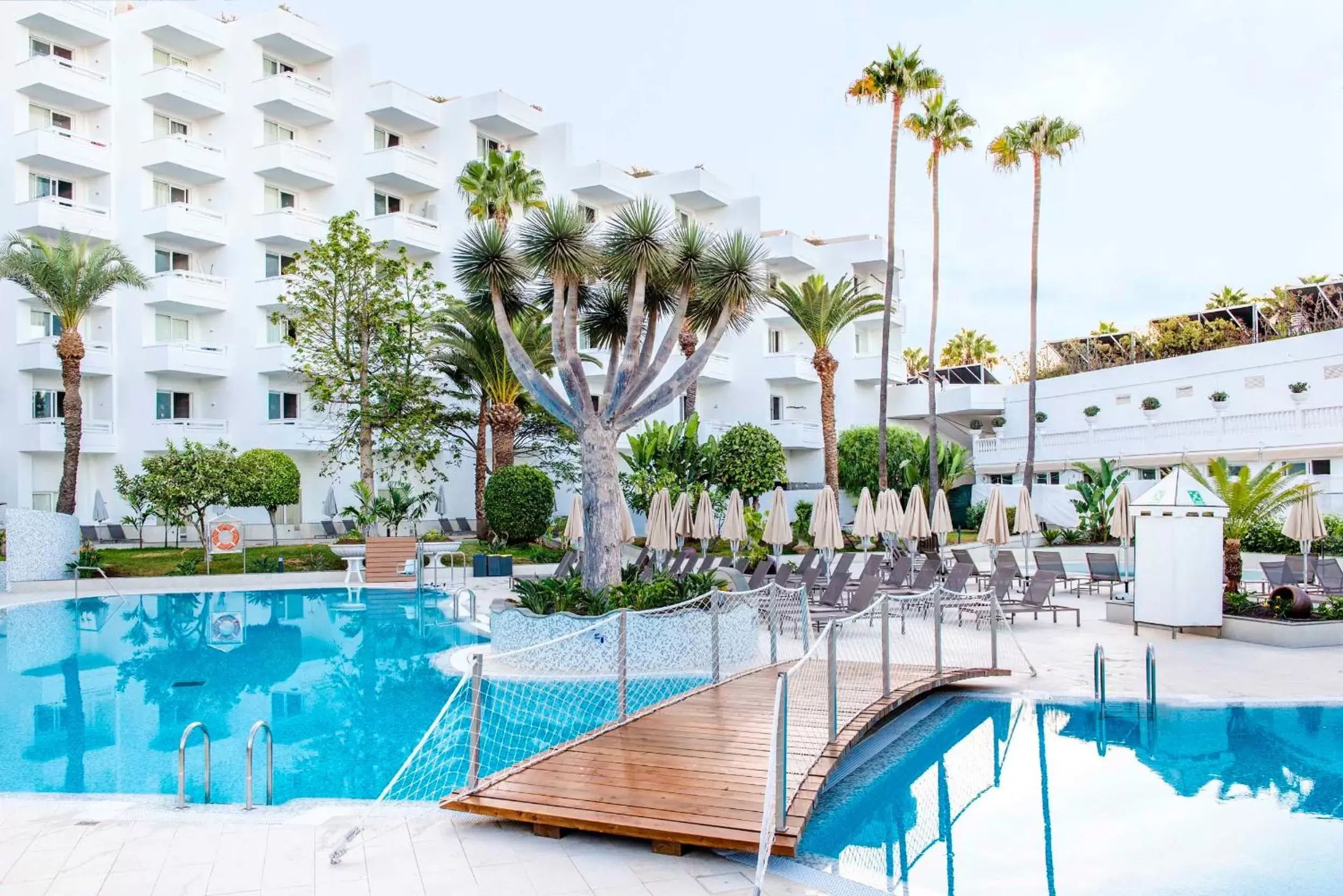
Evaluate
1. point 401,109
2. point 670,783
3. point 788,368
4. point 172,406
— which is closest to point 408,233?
point 401,109

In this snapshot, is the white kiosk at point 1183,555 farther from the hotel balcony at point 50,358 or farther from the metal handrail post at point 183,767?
the hotel balcony at point 50,358

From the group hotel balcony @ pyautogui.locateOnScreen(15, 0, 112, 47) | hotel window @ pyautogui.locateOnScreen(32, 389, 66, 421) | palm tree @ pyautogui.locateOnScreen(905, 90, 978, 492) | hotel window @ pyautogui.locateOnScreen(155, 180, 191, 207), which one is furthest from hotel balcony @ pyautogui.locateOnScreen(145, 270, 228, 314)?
palm tree @ pyautogui.locateOnScreen(905, 90, 978, 492)

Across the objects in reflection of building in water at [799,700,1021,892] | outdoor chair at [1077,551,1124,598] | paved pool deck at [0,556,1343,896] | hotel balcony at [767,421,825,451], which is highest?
hotel balcony at [767,421,825,451]

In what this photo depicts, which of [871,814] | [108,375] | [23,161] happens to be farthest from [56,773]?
[23,161]

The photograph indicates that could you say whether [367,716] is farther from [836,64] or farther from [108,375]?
[836,64]

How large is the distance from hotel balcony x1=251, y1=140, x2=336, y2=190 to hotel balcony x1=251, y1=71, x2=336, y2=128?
3.39 ft

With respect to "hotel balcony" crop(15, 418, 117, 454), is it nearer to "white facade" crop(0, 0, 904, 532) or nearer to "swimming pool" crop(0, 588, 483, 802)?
"white facade" crop(0, 0, 904, 532)

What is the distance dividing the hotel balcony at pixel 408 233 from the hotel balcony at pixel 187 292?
5.54 m

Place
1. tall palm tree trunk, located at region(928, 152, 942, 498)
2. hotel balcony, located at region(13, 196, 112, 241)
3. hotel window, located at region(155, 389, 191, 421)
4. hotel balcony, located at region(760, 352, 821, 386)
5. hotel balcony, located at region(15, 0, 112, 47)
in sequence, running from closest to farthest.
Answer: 1. hotel balcony, located at region(13, 196, 112, 241)
2. hotel balcony, located at region(15, 0, 112, 47)
3. hotel window, located at region(155, 389, 191, 421)
4. tall palm tree trunk, located at region(928, 152, 942, 498)
5. hotel balcony, located at region(760, 352, 821, 386)

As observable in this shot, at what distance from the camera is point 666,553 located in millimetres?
25062

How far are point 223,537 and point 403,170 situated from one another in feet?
54.0

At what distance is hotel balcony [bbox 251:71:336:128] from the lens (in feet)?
111

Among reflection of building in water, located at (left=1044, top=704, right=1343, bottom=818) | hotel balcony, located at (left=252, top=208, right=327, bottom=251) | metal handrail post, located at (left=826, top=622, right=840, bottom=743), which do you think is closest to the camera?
metal handrail post, located at (left=826, top=622, right=840, bottom=743)

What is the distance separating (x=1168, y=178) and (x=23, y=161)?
128 ft
